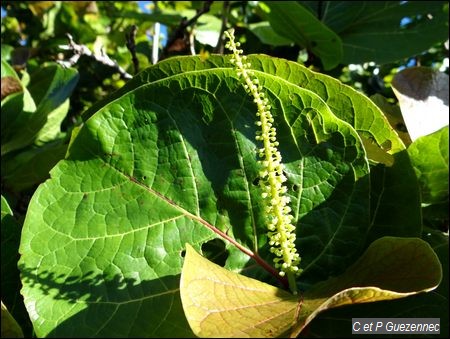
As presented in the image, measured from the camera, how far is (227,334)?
0.68 m

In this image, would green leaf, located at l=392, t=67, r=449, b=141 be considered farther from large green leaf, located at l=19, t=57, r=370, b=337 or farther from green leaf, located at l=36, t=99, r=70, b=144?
green leaf, located at l=36, t=99, r=70, b=144

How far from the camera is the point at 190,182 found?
0.90m

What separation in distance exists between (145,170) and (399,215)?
1.36 feet

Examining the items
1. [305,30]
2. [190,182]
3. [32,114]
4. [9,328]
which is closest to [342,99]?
[190,182]

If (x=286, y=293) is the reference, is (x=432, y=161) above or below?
above

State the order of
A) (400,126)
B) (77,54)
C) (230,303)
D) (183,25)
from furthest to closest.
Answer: (183,25)
(77,54)
(400,126)
(230,303)

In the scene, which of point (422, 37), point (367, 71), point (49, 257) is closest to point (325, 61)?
point (422, 37)

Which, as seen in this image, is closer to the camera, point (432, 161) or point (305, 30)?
point (432, 161)

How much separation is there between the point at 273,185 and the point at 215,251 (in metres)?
0.16

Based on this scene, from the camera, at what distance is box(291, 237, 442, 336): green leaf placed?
772mm

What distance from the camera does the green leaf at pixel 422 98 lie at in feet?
3.44

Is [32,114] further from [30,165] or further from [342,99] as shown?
[342,99]

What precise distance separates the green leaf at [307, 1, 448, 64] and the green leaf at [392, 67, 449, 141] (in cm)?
50

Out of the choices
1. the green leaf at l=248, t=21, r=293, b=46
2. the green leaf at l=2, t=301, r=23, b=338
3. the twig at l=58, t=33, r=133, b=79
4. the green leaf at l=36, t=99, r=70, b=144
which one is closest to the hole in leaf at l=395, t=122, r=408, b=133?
the green leaf at l=248, t=21, r=293, b=46
